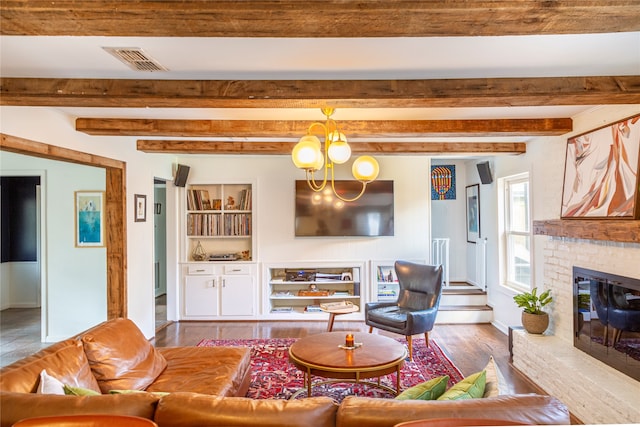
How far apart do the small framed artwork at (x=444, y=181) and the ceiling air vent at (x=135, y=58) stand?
548 cm

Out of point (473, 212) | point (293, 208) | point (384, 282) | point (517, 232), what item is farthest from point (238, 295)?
point (473, 212)

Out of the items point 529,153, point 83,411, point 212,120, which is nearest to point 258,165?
point 212,120

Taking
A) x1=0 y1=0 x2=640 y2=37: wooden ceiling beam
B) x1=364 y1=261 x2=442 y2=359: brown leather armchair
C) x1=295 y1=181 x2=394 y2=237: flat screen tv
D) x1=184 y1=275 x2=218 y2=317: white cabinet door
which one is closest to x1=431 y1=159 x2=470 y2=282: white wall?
x1=295 y1=181 x2=394 y2=237: flat screen tv

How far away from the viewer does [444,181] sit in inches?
273

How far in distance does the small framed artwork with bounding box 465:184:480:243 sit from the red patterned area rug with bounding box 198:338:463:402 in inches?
98.2

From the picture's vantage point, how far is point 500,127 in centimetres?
369

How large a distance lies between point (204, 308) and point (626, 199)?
16.9ft

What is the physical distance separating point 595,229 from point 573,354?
3.65 ft

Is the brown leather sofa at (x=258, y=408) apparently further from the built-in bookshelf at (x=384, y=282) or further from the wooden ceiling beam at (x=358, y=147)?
the built-in bookshelf at (x=384, y=282)

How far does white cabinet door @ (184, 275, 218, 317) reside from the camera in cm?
571

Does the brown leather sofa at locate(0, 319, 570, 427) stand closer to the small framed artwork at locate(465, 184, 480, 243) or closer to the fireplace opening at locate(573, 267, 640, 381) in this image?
the fireplace opening at locate(573, 267, 640, 381)

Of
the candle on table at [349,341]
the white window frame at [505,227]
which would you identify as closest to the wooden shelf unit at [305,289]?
the white window frame at [505,227]

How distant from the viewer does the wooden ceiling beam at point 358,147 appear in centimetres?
467

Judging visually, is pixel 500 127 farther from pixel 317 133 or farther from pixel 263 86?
pixel 263 86
